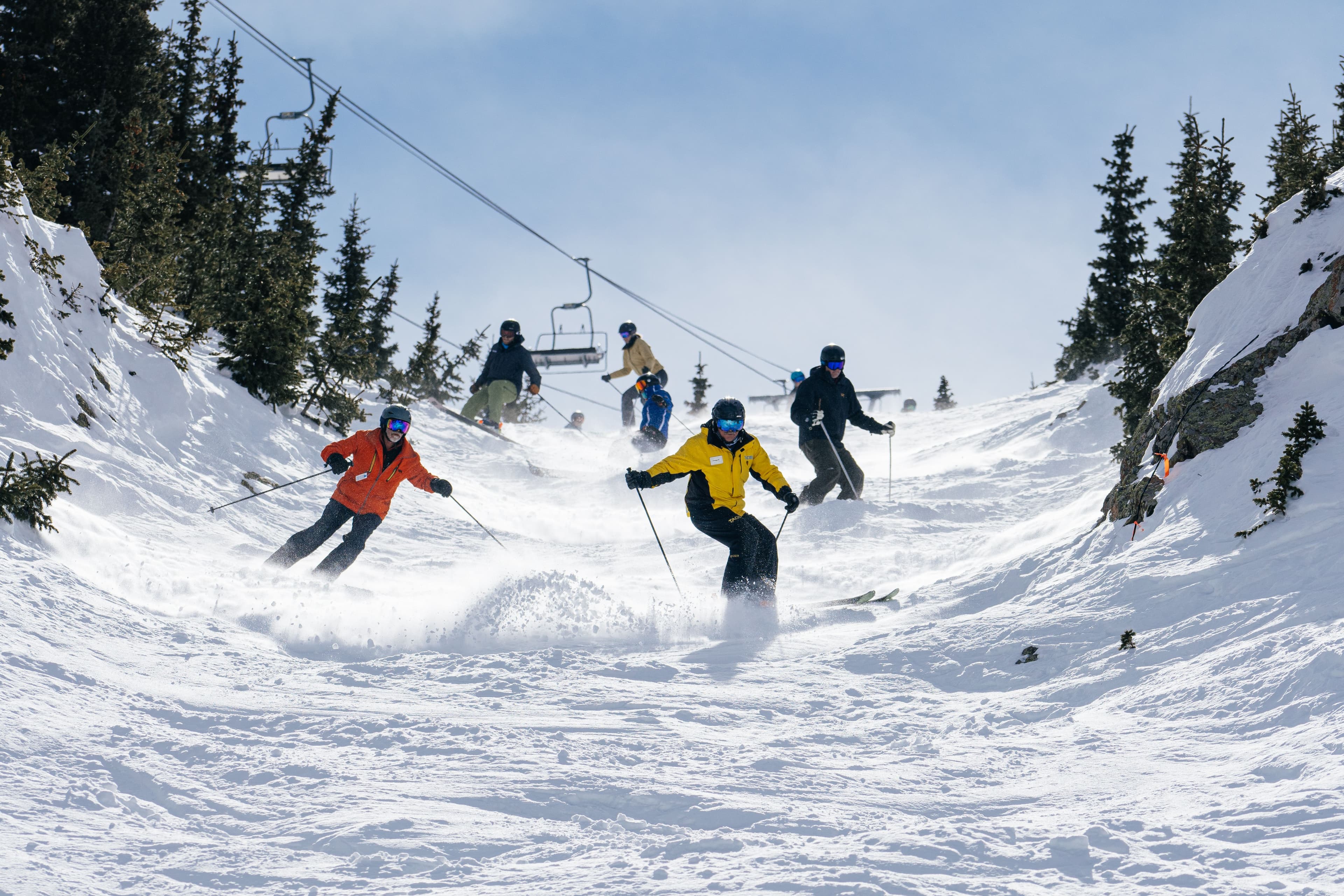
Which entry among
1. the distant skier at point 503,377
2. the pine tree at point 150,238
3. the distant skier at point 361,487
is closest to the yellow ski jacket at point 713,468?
the distant skier at point 361,487

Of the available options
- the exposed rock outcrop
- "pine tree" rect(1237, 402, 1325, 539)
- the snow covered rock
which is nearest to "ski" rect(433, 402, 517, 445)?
the snow covered rock

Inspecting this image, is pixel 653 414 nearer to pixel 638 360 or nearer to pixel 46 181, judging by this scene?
pixel 638 360

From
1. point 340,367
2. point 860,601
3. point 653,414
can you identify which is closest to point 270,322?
point 340,367

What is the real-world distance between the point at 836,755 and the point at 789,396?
27.0 meters

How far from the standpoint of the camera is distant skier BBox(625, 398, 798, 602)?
27.0 feet

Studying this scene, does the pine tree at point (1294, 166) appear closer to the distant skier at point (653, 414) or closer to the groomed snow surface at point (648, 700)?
the groomed snow surface at point (648, 700)

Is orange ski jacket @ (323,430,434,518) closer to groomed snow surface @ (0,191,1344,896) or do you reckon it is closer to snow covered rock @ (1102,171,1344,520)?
groomed snow surface @ (0,191,1344,896)

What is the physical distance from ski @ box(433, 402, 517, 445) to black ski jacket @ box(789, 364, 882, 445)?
24.2 feet

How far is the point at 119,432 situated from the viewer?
9.95 m

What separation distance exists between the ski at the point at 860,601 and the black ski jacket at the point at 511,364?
10260mm

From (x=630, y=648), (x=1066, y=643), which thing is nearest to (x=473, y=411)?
(x=630, y=648)

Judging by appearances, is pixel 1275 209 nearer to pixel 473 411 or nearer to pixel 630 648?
pixel 630 648

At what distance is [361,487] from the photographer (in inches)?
345

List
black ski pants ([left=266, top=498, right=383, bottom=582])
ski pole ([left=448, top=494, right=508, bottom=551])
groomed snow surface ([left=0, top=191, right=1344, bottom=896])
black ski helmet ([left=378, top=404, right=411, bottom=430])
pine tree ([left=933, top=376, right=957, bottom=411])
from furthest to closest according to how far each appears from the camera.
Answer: pine tree ([left=933, top=376, right=957, bottom=411]), ski pole ([left=448, top=494, right=508, bottom=551]), black ski helmet ([left=378, top=404, right=411, bottom=430]), black ski pants ([left=266, top=498, right=383, bottom=582]), groomed snow surface ([left=0, top=191, right=1344, bottom=896])
